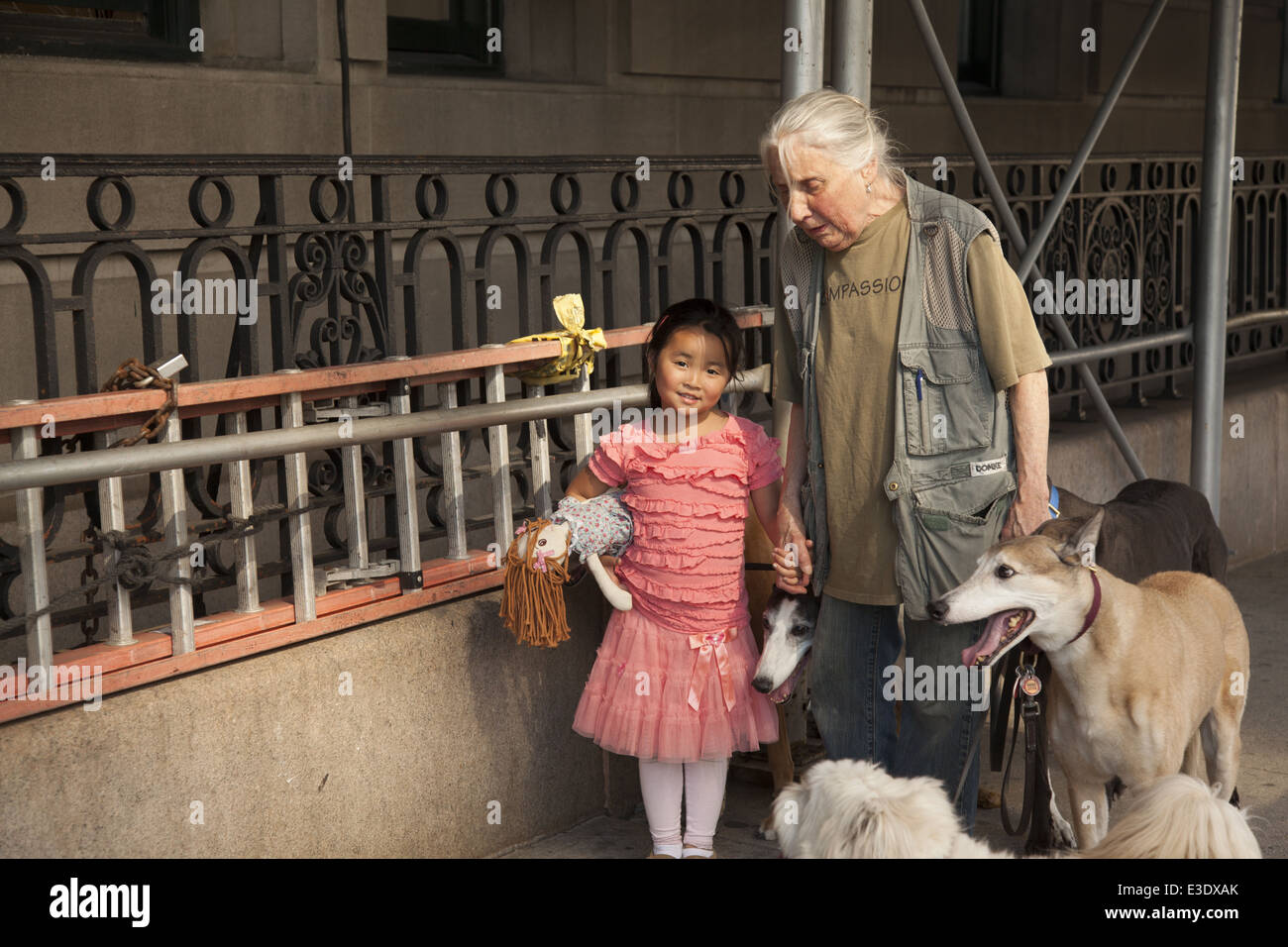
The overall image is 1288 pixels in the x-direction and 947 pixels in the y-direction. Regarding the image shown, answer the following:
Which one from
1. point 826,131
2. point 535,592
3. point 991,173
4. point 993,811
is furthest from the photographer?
point 991,173

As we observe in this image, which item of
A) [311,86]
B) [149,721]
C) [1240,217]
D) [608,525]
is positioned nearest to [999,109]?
[1240,217]

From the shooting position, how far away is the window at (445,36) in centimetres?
813

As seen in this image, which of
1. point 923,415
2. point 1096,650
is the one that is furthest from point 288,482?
point 1096,650

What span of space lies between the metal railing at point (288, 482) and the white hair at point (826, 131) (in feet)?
4.10

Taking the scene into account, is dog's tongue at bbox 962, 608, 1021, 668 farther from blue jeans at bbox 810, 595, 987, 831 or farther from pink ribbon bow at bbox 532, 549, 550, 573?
pink ribbon bow at bbox 532, 549, 550, 573

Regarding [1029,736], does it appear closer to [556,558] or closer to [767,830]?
[767,830]

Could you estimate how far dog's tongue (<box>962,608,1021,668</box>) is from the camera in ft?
12.3

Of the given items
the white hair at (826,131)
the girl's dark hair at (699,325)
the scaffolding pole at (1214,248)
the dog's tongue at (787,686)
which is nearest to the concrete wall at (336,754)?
the dog's tongue at (787,686)

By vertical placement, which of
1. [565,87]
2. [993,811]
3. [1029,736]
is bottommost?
[993,811]

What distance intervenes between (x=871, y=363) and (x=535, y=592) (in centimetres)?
118

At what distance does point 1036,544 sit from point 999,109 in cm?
848

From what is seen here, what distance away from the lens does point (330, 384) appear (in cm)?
412

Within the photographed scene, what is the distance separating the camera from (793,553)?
12.9 feet

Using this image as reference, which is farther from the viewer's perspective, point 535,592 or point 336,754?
point 535,592
